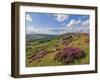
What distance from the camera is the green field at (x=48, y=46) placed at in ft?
6.75

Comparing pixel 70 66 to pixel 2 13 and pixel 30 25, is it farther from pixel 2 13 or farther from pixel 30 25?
pixel 2 13

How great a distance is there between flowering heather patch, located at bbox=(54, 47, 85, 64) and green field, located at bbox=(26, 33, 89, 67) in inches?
1.1

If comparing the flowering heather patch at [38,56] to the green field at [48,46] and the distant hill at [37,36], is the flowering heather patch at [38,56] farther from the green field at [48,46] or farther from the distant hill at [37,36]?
the distant hill at [37,36]

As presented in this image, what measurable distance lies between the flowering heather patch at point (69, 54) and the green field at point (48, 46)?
0.09 ft

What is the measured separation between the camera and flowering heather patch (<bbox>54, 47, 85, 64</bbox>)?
2.17 m

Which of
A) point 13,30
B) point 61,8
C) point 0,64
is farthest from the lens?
point 61,8

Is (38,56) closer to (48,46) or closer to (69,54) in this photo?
(48,46)

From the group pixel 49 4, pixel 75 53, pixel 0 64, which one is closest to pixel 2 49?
pixel 0 64

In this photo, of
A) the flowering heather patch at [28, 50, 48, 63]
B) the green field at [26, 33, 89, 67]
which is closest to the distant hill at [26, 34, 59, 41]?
the green field at [26, 33, 89, 67]

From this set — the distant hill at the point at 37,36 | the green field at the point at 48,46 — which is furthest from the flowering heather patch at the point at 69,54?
the distant hill at the point at 37,36

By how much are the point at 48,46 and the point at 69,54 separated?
0.23 metres

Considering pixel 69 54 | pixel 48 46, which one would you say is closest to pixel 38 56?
pixel 48 46

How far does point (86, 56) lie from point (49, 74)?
0.42 meters

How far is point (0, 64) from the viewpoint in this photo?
182cm
